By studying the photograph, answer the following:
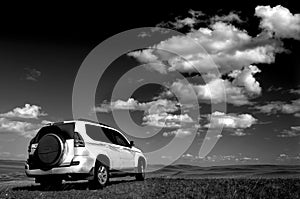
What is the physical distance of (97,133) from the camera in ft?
40.9

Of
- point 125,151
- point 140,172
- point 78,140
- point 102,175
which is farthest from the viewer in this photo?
point 140,172

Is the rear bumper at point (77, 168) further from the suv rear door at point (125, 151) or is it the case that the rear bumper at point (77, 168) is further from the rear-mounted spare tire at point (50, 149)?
the suv rear door at point (125, 151)

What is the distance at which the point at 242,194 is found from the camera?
352 inches

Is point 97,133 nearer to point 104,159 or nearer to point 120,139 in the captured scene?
point 104,159

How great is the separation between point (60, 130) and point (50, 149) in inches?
28.0

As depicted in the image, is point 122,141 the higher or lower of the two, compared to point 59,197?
higher

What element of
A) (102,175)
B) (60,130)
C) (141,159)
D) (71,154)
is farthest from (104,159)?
(141,159)

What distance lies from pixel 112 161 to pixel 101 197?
334 centimetres

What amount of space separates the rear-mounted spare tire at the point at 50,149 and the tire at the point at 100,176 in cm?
125

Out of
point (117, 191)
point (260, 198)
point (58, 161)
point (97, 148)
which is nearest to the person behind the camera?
point (260, 198)

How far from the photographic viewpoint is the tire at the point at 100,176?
38.0ft

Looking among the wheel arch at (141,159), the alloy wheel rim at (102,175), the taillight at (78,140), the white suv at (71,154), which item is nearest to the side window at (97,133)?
the white suv at (71,154)

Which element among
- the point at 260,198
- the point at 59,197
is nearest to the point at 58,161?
the point at 59,197

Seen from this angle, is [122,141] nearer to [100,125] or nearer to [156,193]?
[100,125]
